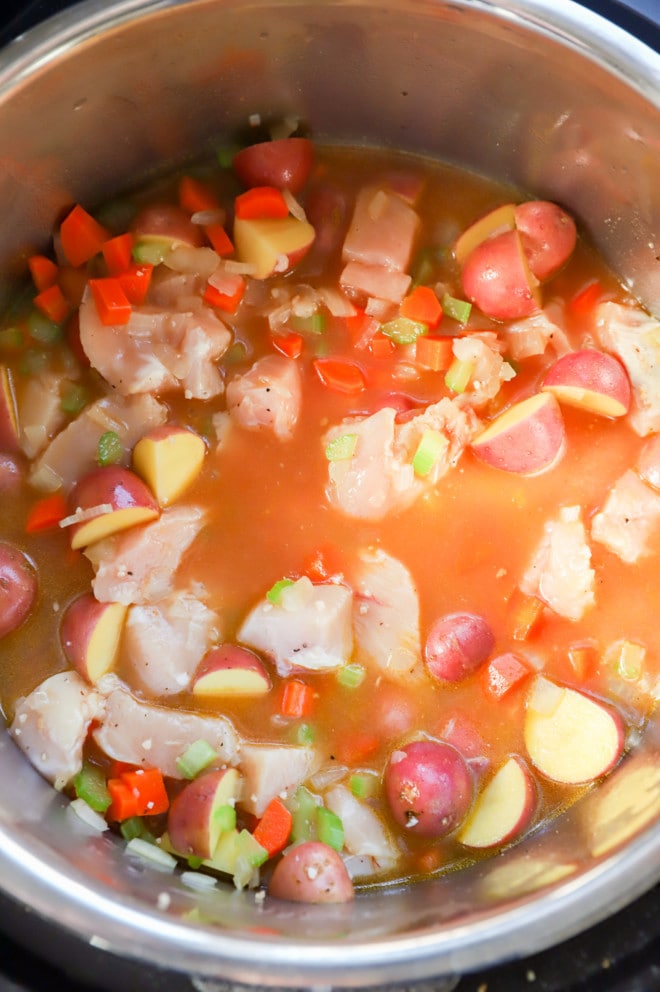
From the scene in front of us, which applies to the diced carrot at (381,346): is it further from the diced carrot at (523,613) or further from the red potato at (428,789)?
the red potato at (428,789)

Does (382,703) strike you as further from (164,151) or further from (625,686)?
(164,151)

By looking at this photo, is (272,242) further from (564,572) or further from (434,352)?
(564,572)

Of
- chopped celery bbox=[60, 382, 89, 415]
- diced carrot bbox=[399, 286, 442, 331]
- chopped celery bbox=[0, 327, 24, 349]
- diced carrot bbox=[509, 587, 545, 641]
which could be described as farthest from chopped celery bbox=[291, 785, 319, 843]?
chopped celery bbox=[0, 327, 24, 349]

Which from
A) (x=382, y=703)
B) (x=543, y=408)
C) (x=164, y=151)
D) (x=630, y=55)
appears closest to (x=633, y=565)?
(x=543, y=408)

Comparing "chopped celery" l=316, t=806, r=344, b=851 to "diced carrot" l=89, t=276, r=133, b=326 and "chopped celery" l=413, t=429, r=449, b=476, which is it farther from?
"diced carrot" l=89, t=276, r=133, b=326

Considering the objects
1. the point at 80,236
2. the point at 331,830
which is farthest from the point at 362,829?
the point at 80,236

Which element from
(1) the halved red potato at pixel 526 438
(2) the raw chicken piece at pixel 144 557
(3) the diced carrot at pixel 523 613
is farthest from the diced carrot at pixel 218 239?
(3) the diced carrot at pixel 523 613

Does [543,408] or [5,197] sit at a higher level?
[5,197]
